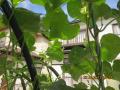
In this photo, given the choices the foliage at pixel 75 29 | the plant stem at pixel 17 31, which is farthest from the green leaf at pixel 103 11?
the plant stem at pixel 17 31

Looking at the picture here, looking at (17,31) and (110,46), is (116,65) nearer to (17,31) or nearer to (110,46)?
(110,46)

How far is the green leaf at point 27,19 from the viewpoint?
12.9 inches

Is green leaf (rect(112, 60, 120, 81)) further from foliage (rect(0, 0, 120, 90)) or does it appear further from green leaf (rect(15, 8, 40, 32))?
green leaf (rect(15, 8, 40, 32))

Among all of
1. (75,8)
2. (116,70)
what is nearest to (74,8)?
(75,8)

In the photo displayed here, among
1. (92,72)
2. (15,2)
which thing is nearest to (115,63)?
(92,72)

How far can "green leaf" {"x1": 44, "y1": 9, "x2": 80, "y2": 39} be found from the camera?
0.34 meters

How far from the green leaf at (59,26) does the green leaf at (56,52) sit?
3.7 inches

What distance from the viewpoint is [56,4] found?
1.12 ft

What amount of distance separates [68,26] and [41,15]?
0.13ft

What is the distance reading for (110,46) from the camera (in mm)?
354

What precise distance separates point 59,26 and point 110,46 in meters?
0.07

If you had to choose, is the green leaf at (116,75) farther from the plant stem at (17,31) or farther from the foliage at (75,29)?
the plant stem at (17,31)

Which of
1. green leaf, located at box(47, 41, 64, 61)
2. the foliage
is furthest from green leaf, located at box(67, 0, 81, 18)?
green leaf, located at box(47, 41, 64, 61)

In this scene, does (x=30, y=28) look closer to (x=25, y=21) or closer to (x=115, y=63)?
(x=25, y=21)
